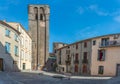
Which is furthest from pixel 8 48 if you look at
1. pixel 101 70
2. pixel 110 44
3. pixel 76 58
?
pixel 110 44

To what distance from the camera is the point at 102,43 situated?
37438mm

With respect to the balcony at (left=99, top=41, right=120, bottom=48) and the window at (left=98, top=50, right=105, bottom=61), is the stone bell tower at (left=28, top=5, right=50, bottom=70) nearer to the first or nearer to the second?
the window at (left=98, top=50, right=105, bottom=61)

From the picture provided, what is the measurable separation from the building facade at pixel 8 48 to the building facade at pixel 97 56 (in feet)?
45.4

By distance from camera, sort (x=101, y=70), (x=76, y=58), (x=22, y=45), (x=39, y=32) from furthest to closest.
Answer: (x=39, y=32)
(x=76, y=58)
(x=22, y=45)
(x=101, y=70)

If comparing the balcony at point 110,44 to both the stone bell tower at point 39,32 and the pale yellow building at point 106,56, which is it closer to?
A: the pale yellow building at point 106,56

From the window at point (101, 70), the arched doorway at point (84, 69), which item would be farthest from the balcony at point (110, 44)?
the arched doorway at point (84, 69)

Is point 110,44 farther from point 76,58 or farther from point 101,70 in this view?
point 76,58

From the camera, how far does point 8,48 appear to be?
35.9 meters

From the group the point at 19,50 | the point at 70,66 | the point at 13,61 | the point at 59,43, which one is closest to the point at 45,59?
the point at 59,43

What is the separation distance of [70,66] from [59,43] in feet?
78.9

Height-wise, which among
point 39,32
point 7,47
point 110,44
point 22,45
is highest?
point 39,32

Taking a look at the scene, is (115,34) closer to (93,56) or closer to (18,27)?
(93,56)

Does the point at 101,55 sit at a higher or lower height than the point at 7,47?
lower

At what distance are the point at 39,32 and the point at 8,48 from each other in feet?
102
